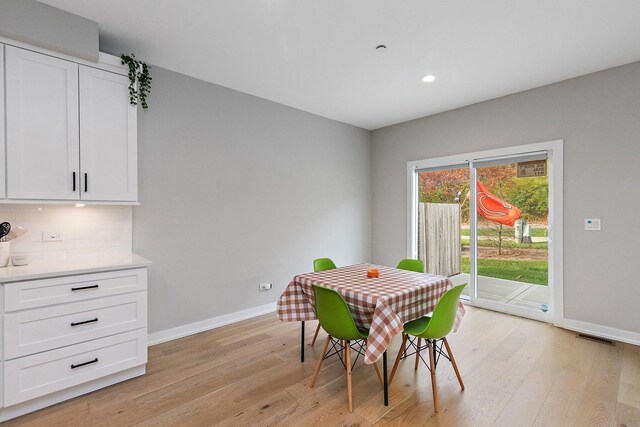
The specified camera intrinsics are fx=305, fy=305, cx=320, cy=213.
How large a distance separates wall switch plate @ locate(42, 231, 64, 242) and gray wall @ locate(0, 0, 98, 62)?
56.2 inches

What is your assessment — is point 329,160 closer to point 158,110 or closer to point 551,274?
point 158,110

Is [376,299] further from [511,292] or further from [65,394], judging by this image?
[511,292]

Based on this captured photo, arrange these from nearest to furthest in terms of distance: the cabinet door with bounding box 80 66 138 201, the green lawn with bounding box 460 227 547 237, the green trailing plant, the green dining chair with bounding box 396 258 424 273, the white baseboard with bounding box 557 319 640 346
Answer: the cabinet door with bounding box 80 66 138 201 < the green trailing plant < the white baseboard with bounding box 557 319 640 346 < the green dining chair with bounding box 396 258 424 273 < the green lawn with bounding box 460 227 547 237

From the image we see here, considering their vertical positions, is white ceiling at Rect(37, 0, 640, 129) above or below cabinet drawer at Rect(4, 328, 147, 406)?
above

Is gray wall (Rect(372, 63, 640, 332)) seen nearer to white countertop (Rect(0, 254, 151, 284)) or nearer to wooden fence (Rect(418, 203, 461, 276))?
wooden fence (Rect(418, 203, 461, 276))

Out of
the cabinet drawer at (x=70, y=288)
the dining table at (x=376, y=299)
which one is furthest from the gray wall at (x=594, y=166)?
the cabinet drawer at (x=70, y=288)

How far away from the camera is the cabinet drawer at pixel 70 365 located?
6.34 feet

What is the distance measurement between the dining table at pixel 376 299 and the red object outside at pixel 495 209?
199 centimetres

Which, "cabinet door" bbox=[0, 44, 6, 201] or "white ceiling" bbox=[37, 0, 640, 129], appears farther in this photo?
"white ceiling" bbox=[37, 0, 640, 129]

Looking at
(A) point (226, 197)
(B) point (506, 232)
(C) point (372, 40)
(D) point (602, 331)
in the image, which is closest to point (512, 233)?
(B) point (506, 232)

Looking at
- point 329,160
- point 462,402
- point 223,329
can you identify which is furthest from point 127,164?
point 462,402

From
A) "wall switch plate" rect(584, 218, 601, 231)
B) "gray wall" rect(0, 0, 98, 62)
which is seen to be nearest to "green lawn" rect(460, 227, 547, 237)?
"wall switch plate" rect(584, 218, 601, 231)

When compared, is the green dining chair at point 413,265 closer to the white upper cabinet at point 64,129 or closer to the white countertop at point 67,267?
the white countertop at point 67,267

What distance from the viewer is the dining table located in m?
1.98
